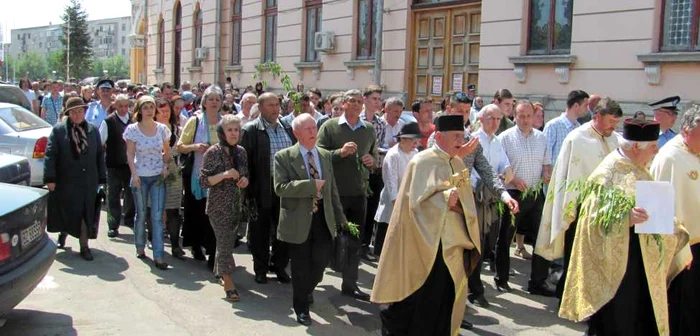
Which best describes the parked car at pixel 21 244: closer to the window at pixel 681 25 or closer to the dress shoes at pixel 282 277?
the dress shoes at pixel 282 277

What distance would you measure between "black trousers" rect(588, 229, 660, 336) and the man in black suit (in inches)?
133

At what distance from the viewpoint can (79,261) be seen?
7.89 metres

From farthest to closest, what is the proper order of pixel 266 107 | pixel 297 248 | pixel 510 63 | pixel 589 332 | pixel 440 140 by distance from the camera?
pixel 510 63
pixel 266 107
pixel 297 248
pixel 589 332
pixel 440 140

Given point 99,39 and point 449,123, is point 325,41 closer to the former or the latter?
point 449,123

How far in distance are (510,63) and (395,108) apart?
19.5ft

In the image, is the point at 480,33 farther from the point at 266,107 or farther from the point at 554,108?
the point at 266,107

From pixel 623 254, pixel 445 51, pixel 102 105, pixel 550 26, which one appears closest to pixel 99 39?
pixel 445 51

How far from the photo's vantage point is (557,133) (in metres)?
7.85

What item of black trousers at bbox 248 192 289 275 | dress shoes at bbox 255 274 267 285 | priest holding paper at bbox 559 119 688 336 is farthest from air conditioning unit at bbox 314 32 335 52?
priest holding paper at bbox 559 119 688 336

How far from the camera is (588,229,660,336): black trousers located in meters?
5.16

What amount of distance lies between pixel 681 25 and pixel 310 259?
25.5ft

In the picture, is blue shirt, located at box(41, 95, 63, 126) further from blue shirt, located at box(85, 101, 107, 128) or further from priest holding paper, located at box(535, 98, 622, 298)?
priest holding paper, located at box(535, 98, 622, 298)

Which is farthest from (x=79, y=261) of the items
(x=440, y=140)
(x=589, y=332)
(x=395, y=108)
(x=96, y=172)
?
(x=589, y=332)

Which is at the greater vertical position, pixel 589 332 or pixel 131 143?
pixel 131 143
